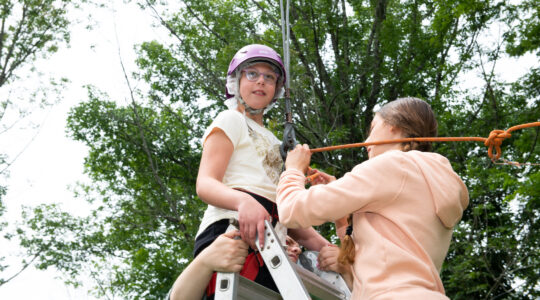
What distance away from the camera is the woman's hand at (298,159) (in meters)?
2.22

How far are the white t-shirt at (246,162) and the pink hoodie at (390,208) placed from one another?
0.36 m

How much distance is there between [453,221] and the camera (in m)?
1.97

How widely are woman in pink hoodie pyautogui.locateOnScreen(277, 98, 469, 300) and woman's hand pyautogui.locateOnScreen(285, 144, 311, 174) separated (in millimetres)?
199

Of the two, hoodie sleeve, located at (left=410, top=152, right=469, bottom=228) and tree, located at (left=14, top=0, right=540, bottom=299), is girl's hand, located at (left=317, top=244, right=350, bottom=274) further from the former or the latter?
tree, located at (left=14, top=0, right=540, bottom=299)

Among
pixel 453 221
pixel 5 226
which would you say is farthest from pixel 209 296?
pixel 5 226

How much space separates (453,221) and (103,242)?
13.8 m

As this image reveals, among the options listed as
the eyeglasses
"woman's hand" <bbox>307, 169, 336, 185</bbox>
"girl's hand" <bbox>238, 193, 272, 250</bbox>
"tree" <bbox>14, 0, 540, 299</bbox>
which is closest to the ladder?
Result: "girl's hand" <bbox>238, 193, 272, 250</bbox>

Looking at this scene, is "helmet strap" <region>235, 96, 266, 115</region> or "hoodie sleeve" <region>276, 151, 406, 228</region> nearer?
"hoodie sleeve" <region>276, 151, 406, 228</region>

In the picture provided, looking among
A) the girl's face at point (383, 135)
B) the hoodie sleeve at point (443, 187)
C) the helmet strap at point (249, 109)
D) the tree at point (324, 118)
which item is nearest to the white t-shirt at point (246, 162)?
the helmet strap at point (249, 109)

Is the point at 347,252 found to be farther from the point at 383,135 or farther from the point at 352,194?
the point at 383,135

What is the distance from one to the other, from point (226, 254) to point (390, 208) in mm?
634

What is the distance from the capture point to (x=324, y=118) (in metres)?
11.2

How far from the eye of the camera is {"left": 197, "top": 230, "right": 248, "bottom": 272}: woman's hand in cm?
200

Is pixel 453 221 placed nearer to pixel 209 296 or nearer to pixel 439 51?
pixel 209 296
